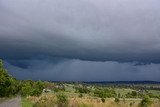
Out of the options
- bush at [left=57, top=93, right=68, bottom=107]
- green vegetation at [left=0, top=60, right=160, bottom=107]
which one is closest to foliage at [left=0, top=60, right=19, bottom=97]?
green vegetation at [left=0, top=60, right=160, bottom=107]

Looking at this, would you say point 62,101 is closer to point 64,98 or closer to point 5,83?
point 64,98

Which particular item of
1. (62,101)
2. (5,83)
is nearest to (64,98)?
(62,101)

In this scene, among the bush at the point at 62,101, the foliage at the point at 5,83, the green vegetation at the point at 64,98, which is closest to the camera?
the bush at the point at 62,101

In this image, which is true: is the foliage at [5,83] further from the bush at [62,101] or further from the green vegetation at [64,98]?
the bush at [62,101]

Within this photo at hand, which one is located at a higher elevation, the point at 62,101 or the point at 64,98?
the point at 64,98

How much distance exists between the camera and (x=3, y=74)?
81.0 meters

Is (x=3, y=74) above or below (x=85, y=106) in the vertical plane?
above

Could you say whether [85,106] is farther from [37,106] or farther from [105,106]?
[37,106]

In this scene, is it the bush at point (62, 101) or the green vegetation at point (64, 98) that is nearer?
the bush at point (62, 101)

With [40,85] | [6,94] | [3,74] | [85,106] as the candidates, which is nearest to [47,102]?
[85,106]

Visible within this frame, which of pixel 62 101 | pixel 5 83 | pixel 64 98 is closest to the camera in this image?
pixel 62 101

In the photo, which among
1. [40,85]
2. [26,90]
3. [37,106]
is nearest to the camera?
[37,106]

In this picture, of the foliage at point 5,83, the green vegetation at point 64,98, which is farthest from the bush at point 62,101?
the foliage at point 5,83

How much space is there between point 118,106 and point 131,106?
1.93 m
